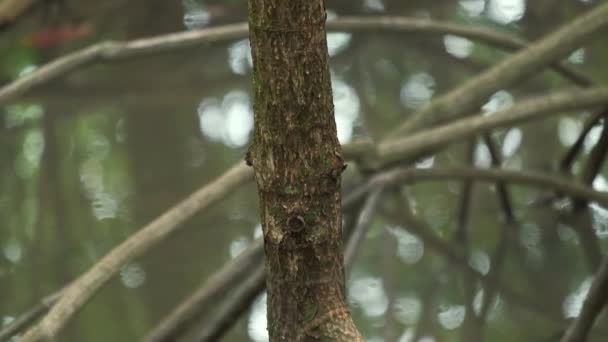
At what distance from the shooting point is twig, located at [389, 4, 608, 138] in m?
1.68

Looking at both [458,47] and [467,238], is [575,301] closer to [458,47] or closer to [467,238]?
[467,238]

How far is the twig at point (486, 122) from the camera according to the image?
1.61 metres

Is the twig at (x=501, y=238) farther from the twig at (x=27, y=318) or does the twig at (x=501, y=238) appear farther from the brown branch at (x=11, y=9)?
the brown branch at (x=11, y=9)

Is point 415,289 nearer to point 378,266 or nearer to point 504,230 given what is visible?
point 378,266

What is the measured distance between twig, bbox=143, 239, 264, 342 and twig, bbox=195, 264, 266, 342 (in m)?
0.03

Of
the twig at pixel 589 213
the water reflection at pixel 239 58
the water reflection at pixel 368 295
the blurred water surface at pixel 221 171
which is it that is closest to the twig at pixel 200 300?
the blurred water surface at pixel 221 171

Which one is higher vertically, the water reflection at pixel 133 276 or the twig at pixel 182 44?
the twig at pixel 182 44

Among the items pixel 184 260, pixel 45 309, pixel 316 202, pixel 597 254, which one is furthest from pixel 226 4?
pixel 316 202

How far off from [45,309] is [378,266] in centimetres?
62

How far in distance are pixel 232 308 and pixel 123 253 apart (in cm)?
23

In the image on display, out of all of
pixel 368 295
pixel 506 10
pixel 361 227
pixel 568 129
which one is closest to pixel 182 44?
pixel 361 227

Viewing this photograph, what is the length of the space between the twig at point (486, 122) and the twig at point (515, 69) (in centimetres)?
8

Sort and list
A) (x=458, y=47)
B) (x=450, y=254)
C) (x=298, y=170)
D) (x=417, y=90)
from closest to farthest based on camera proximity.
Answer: (x=298, y=170) < (x=450, y=254) < (x=417, y=90) < (x=458, y=47)

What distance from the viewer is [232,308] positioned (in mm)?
1428
